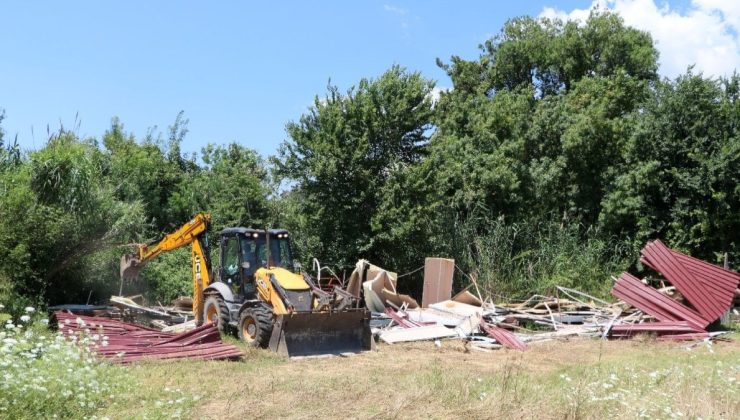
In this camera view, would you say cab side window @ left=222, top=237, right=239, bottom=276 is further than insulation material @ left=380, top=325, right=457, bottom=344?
No

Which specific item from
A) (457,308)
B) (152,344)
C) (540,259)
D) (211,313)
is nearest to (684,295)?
(457,308)

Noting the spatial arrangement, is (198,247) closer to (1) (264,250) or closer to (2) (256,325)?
(1) (264,250)

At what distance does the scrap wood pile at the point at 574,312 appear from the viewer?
47.1 ft

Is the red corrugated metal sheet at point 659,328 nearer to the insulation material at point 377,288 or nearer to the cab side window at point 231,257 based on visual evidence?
the insulation material at point 377,288

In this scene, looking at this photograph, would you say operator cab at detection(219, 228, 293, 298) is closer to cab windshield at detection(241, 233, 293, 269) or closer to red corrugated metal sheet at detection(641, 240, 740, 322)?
cab windshield at detection(241, 233, 293, 269)

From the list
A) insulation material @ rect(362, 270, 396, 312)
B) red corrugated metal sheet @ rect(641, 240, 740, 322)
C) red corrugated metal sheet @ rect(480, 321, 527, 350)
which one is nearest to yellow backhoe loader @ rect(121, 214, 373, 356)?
red corrugated metal sheet @ rect(480, 321, 527, 350)

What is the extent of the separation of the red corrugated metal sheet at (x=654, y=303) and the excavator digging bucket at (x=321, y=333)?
23.3 ft

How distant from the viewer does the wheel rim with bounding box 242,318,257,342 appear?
40.0ft

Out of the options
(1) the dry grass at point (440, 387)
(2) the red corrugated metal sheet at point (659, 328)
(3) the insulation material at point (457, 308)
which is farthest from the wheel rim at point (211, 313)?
(2) the red corrugated metal sheet at point (659, 328)

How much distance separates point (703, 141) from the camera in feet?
64.9

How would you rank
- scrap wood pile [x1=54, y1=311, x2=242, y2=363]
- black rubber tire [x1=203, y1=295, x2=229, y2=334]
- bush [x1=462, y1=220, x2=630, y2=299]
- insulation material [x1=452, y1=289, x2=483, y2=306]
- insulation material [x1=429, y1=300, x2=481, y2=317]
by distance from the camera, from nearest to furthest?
scrap wood pile [x1=54, y1=311, x2=242, y2=363] < black rubber tire [x1=203, y1=295, x2=229, y2=334] < insulation material [x1=429, y1=300, x2=481, y2=317] < insulation material [x1=452, y1=289, x2=483, y2=306] < bush [x1=462, y1=220, x2=630, y2=299]

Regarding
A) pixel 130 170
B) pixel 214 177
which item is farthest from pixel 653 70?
pixel 130 170

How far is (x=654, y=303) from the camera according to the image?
15.5m

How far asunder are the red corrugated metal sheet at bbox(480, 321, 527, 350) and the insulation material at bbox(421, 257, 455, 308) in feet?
11.6
